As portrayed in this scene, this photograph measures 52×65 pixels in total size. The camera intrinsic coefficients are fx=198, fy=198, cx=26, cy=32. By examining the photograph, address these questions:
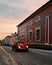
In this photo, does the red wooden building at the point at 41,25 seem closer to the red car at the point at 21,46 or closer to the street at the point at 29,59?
the red car at the point at 21,46

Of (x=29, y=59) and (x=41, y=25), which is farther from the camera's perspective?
(x=41, y=25)

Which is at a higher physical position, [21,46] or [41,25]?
[41,25]

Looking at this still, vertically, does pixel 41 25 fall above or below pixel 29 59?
above

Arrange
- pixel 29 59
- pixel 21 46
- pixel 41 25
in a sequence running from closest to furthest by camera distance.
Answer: pixel 29 59
pixel 21 46
pixel 41 25

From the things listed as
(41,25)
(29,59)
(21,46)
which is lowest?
(29,59)

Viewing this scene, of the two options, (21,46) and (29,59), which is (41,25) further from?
(29,59)

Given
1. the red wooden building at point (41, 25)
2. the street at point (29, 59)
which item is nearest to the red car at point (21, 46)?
the red wooden building at point (41, 25)

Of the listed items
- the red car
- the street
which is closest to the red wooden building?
the red car

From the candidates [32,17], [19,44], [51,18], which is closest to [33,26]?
[32,17]

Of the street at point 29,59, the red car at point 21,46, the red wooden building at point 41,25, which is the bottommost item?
the street at point 29,59

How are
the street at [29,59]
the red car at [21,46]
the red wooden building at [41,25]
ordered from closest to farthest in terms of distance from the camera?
Result: the street at [29,59]
the red car at [21,46]
the red wooden building at [41,25]

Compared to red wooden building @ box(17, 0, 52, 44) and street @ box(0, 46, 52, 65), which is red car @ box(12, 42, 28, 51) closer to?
red wooden building @ box(17, 0, 52, 44)

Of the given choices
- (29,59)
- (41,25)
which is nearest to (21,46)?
(41,25)

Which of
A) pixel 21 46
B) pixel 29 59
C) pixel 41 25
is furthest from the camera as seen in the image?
pixel 41 25
